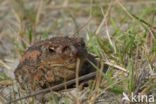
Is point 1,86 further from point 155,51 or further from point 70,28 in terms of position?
point 70,28

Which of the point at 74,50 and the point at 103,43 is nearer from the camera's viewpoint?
the point at 74,50

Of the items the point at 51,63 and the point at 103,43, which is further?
the point at 103,43

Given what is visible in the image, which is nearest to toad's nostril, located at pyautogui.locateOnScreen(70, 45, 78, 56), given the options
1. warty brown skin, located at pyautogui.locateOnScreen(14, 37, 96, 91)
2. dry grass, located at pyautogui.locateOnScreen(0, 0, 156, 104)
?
warty brown skin, located at pyautogui.locateOnScreen(14, 37, 96, 91)

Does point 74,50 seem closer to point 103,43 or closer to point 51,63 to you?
point 51,63

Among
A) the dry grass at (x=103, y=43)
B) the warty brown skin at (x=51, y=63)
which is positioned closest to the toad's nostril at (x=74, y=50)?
the warty brown skin at (x=51, y=63)

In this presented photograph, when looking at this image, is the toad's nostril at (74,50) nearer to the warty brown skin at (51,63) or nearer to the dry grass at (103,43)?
the warty brown skin at (51,63)

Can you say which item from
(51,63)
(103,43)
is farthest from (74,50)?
(103,43)

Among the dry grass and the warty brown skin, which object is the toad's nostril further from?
the dry grass

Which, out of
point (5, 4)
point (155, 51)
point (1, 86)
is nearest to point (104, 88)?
point (155, 51)
